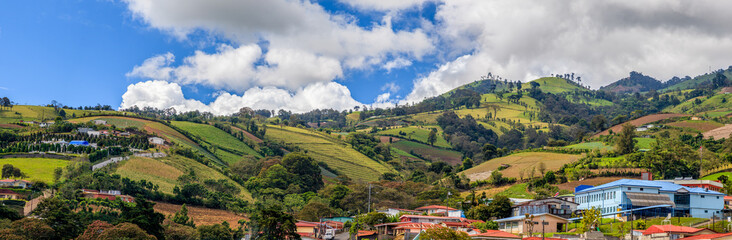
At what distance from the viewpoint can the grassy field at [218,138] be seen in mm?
145500

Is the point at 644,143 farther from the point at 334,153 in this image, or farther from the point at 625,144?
the point at 334,153

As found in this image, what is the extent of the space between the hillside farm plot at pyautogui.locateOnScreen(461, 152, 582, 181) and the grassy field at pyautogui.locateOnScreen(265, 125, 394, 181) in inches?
1033

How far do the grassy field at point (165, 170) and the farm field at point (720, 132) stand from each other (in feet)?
283

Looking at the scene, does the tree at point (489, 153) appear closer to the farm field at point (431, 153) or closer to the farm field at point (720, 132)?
the farm field at point (431, 153)

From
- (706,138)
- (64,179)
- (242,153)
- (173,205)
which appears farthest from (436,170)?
(64,179)

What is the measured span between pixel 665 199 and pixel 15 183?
80169mm

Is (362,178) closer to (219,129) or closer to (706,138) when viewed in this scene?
(219,129)

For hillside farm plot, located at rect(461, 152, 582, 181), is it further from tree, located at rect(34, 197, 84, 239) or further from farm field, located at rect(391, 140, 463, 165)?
tree, located at rect(34, 197, 84, 239)

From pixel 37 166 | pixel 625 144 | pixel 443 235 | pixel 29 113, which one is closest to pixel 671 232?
pixel 443 235

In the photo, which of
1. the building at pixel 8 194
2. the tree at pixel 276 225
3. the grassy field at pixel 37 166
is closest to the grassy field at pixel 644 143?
the tree at pixel 276 225

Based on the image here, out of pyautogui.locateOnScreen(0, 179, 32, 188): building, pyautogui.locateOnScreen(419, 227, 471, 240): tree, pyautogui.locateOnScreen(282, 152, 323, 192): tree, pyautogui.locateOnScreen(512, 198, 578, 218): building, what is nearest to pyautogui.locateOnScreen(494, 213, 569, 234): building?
pyautogui.locateOnScreen(512, 198, 578, 218): building

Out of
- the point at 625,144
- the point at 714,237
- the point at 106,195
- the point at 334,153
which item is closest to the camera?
the point at 714,237

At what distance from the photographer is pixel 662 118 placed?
16375 centimetres

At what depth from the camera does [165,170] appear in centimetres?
10850
